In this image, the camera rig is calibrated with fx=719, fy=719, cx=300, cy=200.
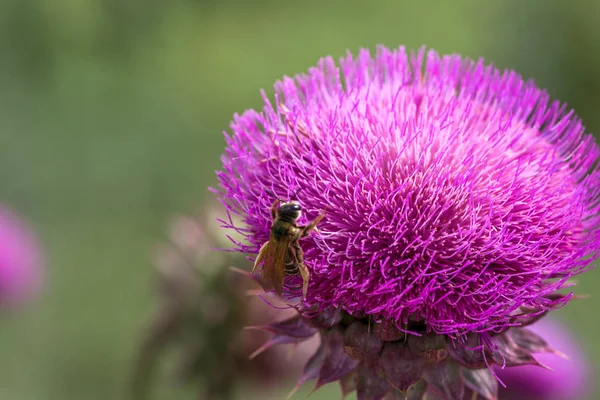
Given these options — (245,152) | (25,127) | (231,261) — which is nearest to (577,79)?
(25,127)

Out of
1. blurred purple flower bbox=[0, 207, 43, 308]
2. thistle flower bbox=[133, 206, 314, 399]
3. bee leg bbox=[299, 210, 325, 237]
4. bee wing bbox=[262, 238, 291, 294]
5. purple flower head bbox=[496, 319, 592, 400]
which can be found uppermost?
bee leg bbox=[299, 210, 325, 237]

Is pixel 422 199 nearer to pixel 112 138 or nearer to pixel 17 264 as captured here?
pixel 17 264

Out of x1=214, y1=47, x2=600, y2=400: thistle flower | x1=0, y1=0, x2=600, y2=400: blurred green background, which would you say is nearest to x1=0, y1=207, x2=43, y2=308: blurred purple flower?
x1=0, y1=0, x2=600, y2=400: blurred green background

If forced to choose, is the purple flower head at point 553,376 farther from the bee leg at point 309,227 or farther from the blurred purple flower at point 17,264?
the blurred purple flower at point 17,264

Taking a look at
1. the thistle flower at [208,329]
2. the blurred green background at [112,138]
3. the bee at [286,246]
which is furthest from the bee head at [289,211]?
the blurred green background at [112,138]

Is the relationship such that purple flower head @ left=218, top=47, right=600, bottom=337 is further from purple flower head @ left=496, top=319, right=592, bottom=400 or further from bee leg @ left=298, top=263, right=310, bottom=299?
purple flower head @ left=496, top=319, right=592, bottom=400

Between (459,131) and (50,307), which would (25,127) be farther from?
(459,131)

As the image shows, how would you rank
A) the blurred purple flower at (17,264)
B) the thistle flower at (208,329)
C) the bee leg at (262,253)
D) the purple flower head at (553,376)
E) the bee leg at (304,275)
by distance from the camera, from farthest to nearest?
the blurred purple flower at (17,264)
the purple flower head at (553,376)
the thistle flower at (208,329)
the bee leg at (262,253)
the bee leg at (304,275)
